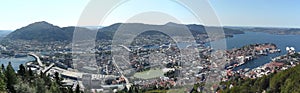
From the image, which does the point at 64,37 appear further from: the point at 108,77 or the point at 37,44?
the point at 108,77

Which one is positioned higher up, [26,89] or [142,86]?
[26,89]

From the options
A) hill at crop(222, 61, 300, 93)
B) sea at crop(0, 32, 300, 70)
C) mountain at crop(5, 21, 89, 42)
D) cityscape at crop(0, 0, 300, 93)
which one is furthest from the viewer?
mountain at crop(5, 21, 89, 42)

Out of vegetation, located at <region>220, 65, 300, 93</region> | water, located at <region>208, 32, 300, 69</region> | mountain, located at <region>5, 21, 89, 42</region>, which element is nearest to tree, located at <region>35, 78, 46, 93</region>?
vegetation, located at <region>220, 65, 300, 93</region>

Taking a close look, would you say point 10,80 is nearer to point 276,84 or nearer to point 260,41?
point 276,84

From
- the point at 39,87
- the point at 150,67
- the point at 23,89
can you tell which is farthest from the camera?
the point at 150,67

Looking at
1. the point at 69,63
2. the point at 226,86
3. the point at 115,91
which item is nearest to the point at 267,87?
the point at 226,86

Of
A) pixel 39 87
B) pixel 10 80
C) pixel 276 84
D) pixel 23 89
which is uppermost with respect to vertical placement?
pixel 10 80

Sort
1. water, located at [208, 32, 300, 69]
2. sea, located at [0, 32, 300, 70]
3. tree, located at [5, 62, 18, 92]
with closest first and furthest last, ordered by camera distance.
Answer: tree, located at [5, 62, 18, 92], sea, located at [0, 32, 300, 70], water, located at [208, 32, 300, 69]

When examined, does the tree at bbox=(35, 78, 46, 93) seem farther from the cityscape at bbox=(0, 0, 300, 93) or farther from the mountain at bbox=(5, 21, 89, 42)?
the mountain at bbox=(5, 21, 89, 42)

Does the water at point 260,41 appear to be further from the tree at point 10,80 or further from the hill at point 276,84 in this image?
the tree at point 10,80

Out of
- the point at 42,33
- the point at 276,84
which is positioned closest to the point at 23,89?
the point at 276,84

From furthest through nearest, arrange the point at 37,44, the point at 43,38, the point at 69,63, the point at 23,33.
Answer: the point at 23,33, the point at 43,38, the point at 37,44, the point at 69,63
